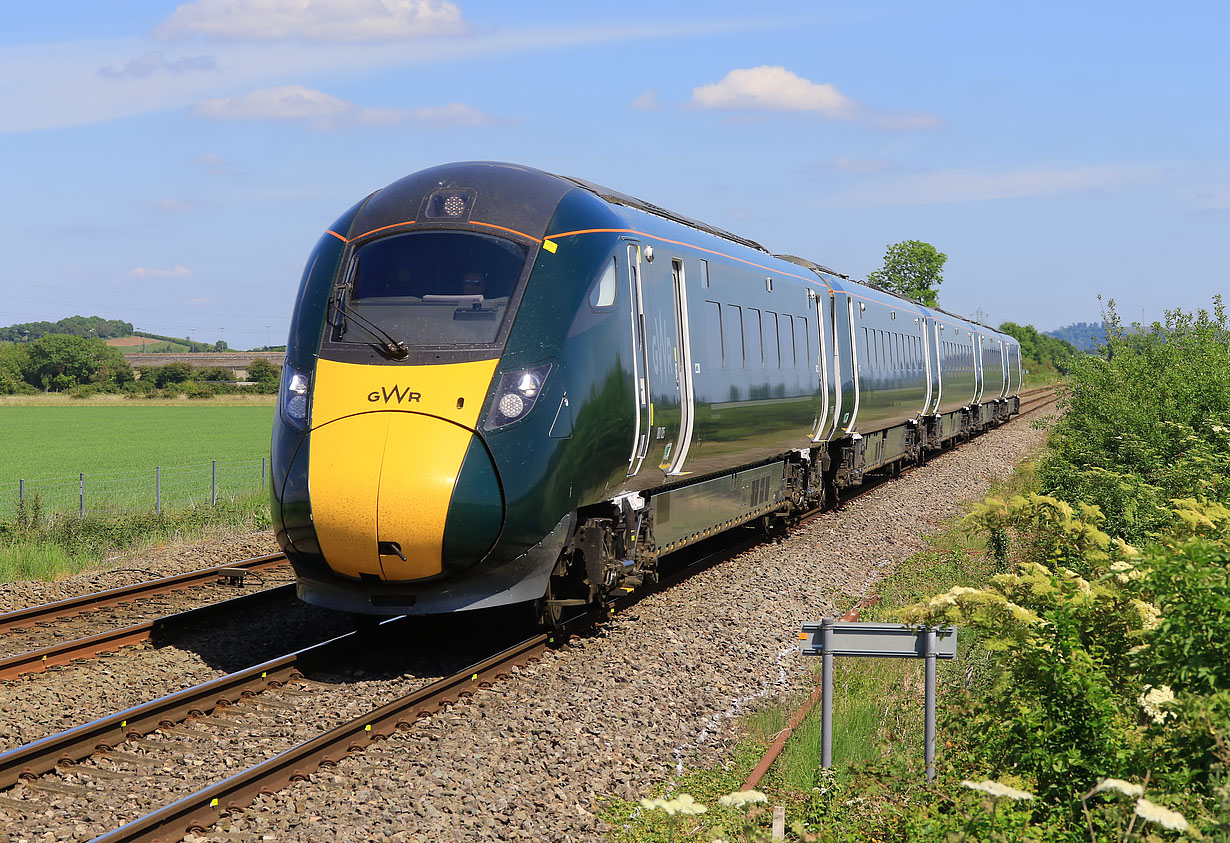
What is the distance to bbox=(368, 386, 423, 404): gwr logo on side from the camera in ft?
27.9

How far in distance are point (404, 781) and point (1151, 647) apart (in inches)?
157

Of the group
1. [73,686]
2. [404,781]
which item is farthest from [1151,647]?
[73,686]

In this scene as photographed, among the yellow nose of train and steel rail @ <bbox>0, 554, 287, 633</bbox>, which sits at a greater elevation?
the yellow nose of train

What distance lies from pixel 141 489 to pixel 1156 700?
87.0 feet

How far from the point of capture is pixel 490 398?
28.0 ft

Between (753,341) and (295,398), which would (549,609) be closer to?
(295,398)

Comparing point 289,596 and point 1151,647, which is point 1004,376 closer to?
point 289,596

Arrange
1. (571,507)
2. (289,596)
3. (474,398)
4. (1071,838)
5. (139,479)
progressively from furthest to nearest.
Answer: (139,479)
(289,596)
(571,507)
(474,398)
(1071,838)

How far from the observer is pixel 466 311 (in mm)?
8906

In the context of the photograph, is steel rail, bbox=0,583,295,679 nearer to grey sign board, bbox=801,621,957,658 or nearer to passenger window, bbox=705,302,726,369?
passenger window, bbox=705,302,726,369

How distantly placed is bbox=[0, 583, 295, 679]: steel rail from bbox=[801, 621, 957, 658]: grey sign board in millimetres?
6034

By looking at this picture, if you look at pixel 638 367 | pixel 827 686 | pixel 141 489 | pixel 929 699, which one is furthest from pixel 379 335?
pixel 141 489

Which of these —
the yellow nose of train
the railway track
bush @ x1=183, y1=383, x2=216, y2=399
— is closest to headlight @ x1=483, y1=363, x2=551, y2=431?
the yellow nose of train

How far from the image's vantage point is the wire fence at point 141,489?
21203mm
